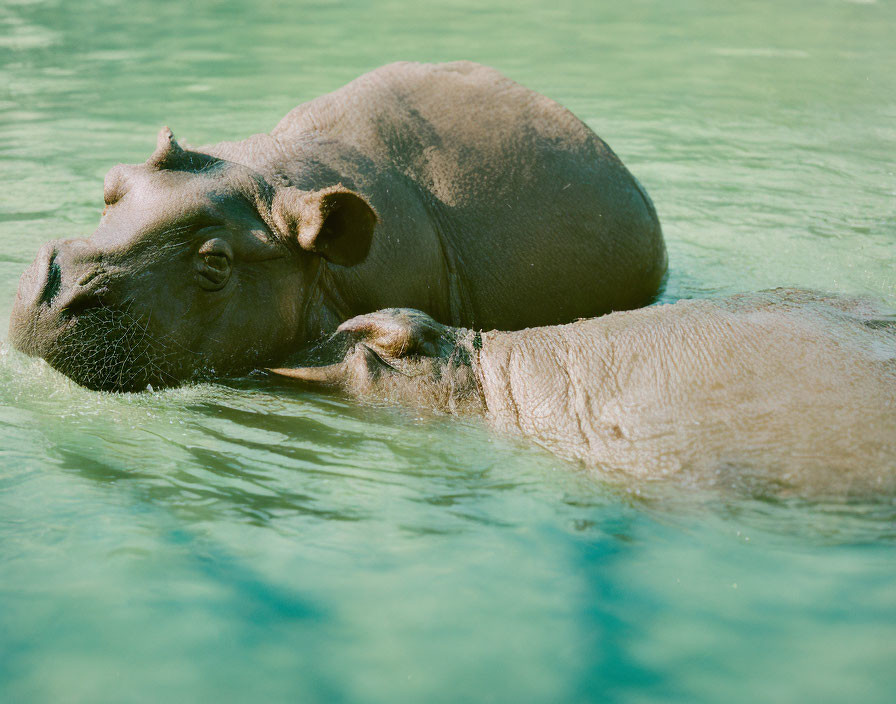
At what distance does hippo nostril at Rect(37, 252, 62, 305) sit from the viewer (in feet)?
14.3

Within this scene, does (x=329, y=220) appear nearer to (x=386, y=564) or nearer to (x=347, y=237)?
(x=347, y=237)

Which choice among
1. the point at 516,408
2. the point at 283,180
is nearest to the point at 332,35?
the point at 283,180

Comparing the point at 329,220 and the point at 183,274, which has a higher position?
the point at 329,220

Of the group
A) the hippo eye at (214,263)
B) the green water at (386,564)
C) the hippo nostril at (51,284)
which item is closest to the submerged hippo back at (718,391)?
the green water at (386,564)

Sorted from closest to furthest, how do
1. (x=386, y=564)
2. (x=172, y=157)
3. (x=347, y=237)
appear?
(x=386, y=564) → (x=172, y=157) → (x=347, y=237)

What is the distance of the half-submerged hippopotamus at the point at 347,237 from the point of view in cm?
448

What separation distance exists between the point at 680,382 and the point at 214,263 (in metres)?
1.87

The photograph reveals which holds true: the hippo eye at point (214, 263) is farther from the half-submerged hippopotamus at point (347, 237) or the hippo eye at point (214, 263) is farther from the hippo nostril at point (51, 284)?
the hippo nostril at point (51, 284)

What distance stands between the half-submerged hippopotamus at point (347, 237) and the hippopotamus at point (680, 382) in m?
→ 0.39

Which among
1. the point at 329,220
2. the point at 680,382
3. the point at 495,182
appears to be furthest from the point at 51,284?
the point at 680,382

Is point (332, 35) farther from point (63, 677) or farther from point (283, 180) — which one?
point (63, 677)

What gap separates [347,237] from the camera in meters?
4.85

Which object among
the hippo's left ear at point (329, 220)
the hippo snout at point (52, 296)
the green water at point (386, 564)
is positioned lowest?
the green water at point (386, 564)

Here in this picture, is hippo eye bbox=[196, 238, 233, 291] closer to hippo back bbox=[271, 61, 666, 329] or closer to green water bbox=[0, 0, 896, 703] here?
green water bbox=[0, 0, 896, 703]
